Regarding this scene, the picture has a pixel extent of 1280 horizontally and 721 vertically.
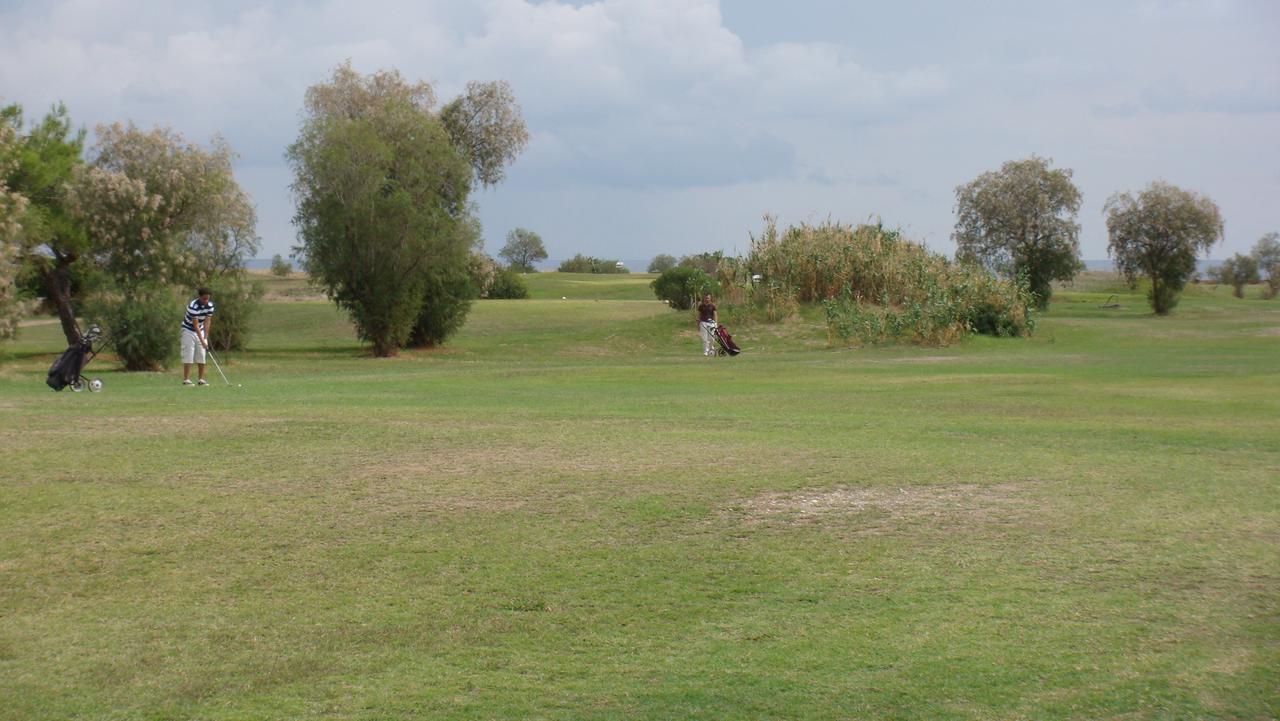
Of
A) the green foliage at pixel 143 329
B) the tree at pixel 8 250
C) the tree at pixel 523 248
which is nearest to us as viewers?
the green foliage at pixel 143 329

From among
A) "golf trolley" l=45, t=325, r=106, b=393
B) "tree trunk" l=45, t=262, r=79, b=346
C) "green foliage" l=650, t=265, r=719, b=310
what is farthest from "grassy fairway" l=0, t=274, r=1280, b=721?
"green foliage" l=650, t=265, r=719, b=310

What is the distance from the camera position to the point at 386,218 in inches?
1570

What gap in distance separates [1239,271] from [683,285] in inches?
2886

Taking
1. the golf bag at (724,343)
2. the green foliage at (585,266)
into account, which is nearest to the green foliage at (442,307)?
the golf bag at (724,343)

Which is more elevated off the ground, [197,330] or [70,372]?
[197,330]

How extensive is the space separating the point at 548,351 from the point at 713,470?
32.0 meters

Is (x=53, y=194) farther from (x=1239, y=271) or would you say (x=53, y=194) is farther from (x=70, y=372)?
(x=1239, y=271)

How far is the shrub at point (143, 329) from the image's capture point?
30641 mm

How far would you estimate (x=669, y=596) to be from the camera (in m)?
8.12

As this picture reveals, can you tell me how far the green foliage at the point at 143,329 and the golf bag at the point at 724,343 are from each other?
16.1 m

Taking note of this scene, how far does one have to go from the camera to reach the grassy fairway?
21.3 feet

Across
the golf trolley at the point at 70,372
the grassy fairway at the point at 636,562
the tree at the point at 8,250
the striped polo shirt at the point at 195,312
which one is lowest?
the grassy fairway at the point at 636,562

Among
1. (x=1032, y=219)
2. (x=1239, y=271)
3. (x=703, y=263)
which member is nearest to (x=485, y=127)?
(x=703, y=263)

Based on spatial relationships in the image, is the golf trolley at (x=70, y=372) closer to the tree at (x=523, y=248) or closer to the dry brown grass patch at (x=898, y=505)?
the dry brown grass patch at (x=898, y=505)
